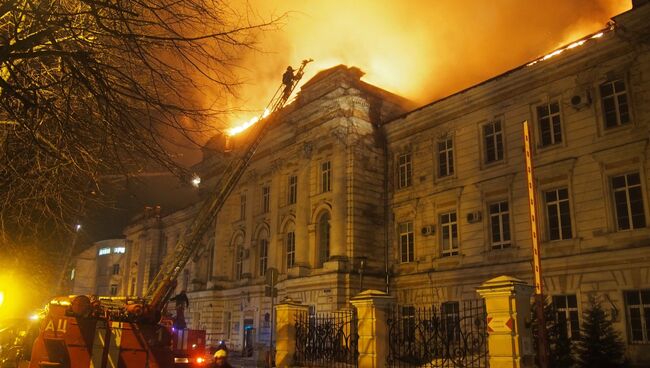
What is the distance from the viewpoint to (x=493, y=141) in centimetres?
2486

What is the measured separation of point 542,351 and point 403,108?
25.2 m

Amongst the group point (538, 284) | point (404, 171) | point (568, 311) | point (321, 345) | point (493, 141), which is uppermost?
point (493, 141)

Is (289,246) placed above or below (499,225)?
above

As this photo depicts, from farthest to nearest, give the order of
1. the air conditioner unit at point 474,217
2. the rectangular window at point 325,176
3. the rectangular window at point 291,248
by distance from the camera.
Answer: the rectangular window at point 291,248 < the rectangular window at point 325,176 < the air conditioner unit at point 474,217

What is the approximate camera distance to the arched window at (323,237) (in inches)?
1220

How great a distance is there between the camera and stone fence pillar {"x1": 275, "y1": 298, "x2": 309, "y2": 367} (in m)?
16.8

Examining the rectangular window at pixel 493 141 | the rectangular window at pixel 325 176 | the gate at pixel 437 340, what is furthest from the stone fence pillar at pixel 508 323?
the rectangular window at pixel 325 176

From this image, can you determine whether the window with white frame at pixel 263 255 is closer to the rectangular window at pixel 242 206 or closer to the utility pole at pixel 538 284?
the rectangular window at pixel 242 206

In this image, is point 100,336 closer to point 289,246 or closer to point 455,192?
point 455,192

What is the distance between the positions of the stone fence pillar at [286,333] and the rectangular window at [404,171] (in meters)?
13.5

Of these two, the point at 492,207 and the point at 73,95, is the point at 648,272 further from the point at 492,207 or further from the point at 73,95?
the point at 73,95

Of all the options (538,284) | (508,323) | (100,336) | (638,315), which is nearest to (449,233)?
(638,315)

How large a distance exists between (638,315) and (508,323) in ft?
Result: 35.4

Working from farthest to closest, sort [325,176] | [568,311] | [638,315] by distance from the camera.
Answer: [325,176], [568,311], [638,315]
